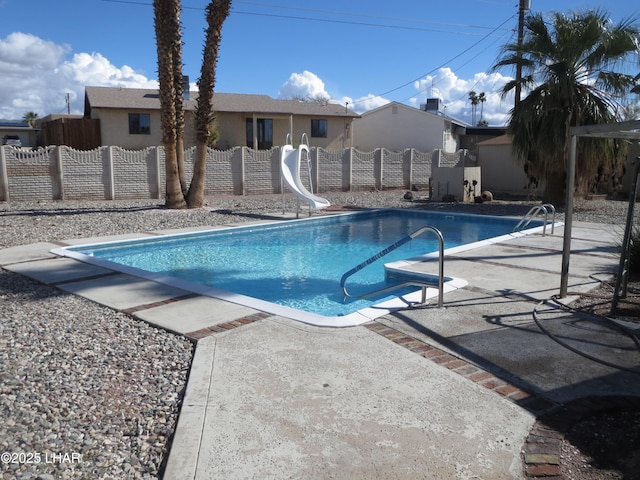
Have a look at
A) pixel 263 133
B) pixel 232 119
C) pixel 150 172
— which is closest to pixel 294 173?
pixel 150 172

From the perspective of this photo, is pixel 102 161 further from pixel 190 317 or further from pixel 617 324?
pixel 617 324

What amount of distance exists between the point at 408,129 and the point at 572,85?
22.7m

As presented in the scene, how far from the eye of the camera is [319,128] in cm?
3584

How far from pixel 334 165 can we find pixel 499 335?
19509 mm

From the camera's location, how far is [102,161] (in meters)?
19.2

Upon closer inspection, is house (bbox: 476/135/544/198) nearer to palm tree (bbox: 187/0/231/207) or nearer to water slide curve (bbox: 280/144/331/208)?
water slide curve (bbox: 280/144/331/208)

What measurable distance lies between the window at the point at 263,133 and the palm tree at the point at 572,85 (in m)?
19.5

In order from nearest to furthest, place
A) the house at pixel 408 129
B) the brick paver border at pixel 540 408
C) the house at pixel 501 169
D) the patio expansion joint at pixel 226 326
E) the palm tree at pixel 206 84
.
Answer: the brick paver border at pixel 540 408, the patio expansion joint at pixel 226 326, the palm tree at pixel 206 84, the house at pixel 501 169, the house at pixel 408 129

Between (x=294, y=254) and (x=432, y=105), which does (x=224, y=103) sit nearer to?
(x=432, y=105)

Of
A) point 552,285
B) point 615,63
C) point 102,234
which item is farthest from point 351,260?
point 615,63

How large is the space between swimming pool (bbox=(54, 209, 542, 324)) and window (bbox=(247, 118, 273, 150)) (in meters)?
18.6

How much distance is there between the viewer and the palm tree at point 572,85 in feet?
52.0

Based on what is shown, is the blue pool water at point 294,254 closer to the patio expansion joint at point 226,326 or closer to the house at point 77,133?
the patio expansion joint at point 226,326

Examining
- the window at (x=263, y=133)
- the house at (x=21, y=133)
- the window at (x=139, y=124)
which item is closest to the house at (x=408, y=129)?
the window at (x=263, y=133)
